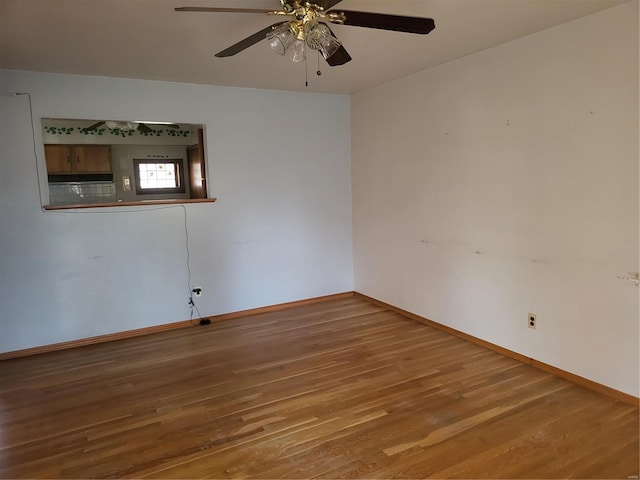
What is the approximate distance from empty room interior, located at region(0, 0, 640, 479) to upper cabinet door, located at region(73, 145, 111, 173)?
0.07 feet

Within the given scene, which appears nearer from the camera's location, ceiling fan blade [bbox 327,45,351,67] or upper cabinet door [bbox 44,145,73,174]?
ceiling fan blade [bbox 327,45,351,67]

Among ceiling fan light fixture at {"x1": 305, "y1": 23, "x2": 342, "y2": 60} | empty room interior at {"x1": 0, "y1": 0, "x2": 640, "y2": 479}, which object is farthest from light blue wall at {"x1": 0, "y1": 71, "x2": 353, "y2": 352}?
ceiling fan light fixture at {"x1": 305, "y1": 23, "x2": 342, "y2": 60}

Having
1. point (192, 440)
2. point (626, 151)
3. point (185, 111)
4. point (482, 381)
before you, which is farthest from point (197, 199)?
point (626, 151)

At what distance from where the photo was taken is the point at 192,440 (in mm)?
2260

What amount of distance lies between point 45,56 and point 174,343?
7.82ft

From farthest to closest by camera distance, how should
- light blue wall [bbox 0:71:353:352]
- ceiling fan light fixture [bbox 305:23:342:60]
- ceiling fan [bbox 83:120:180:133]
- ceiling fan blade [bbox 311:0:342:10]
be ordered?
ceiling fan [bbox 83:120:180:133]
light blue wall [bbox 0:71:353:352]
ceiling fan light fixture [bbox 305:23:342:60]
ceiling fan blade [bbox 311:0:342:10]

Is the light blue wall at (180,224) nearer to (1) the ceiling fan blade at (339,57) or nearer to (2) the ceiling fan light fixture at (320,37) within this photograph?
(1) the ceiling fan blade at (339,57)

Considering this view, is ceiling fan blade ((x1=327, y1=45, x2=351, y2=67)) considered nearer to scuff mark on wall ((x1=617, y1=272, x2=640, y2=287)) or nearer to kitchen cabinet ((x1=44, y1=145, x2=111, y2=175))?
scuff mark on wall ((x1=617, y1=272, x2=640, y2=287))

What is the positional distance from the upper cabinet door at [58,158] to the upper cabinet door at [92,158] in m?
0.06

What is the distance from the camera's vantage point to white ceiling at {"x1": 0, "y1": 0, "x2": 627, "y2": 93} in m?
2.25

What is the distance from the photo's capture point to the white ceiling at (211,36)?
2246mm

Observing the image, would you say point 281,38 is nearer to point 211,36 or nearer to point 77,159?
point 211,36

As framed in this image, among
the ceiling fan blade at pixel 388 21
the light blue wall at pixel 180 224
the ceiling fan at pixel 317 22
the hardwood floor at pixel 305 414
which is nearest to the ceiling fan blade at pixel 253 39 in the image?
the ceiling fan at pixel 317 22

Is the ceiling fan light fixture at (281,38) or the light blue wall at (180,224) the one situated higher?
the ceiling fan light fixture at (281,38)
